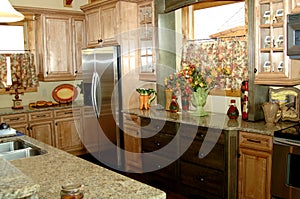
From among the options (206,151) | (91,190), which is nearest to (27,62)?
(206,151)

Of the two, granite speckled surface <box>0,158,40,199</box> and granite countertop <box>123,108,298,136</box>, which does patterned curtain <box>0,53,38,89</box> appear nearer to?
granite countertop <box>123,108,298,136</box>

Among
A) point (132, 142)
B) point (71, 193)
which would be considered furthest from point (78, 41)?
point (71, 193)

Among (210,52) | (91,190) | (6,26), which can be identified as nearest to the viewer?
(91,190)

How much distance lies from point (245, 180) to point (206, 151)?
491 mm

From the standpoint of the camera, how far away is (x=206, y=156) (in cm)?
363

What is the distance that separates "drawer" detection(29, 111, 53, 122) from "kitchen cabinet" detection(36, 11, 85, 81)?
0.61 m

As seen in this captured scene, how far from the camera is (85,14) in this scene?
Result: 18.9ft

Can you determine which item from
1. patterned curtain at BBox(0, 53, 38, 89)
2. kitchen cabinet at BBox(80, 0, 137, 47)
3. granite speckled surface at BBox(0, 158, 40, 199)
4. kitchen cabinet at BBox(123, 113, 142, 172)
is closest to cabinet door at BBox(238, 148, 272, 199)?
kitchen cabinet at BBox(123, 113, 142, 172)

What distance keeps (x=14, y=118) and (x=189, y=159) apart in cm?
285

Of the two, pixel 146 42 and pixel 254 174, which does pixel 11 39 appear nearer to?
pixel 146 42

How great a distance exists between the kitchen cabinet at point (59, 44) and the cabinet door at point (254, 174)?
3579 mm

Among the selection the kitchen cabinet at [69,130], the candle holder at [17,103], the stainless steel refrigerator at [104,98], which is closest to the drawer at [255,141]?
the stainless steel refrigerator at [104,98]

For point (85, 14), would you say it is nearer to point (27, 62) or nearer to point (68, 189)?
point (27, 62)

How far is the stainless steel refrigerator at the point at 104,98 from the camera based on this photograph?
195 inches
